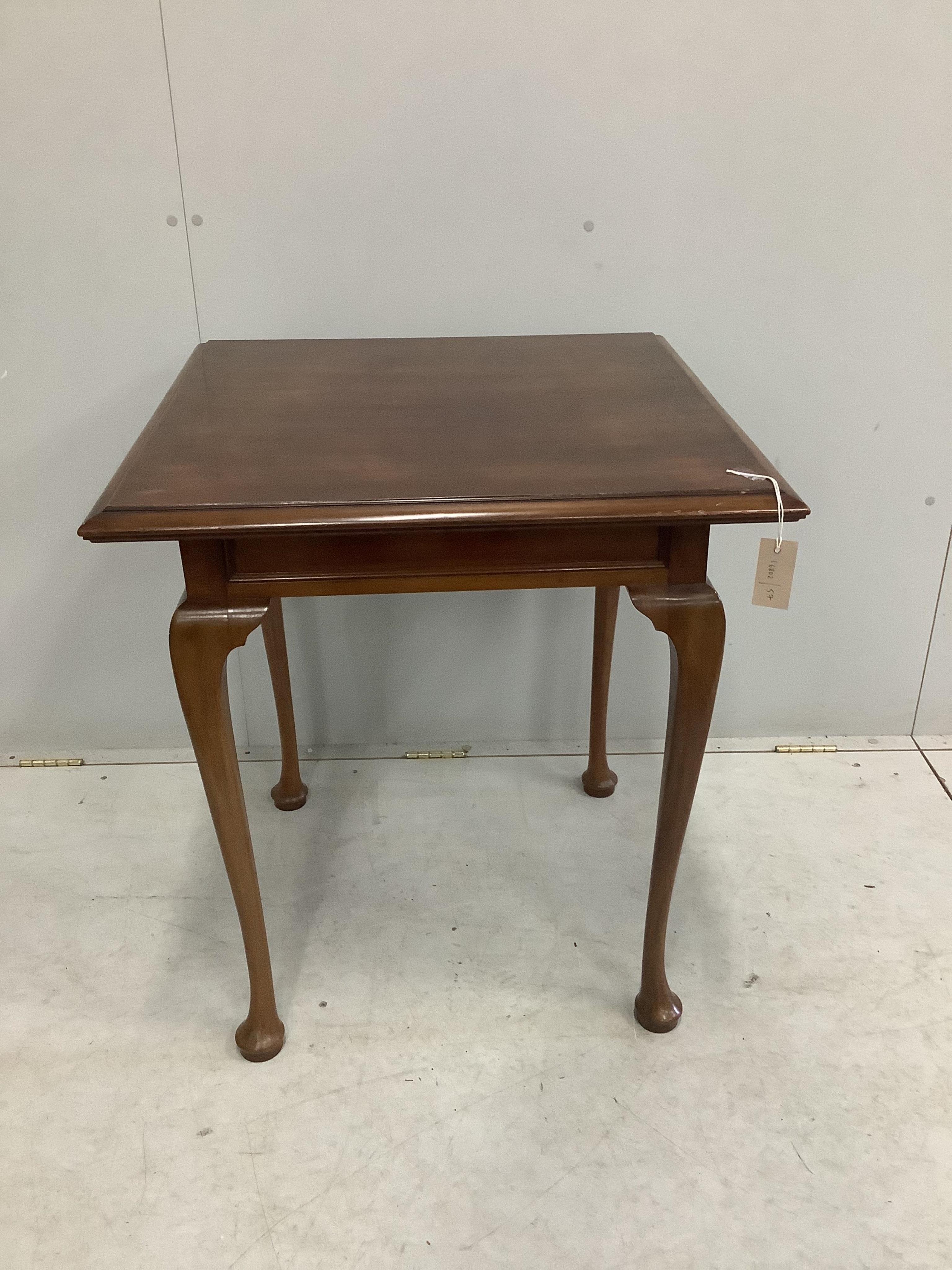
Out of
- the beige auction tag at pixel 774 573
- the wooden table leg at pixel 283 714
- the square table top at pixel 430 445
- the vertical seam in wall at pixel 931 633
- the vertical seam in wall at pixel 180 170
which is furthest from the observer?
the vertical seam in wall at pixel 931 633

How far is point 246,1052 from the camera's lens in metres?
1.35

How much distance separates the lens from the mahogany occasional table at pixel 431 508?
1035mm

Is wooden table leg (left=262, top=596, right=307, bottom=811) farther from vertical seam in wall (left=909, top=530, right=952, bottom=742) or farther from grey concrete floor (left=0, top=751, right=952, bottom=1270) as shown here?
vertical seam in wall (left=909, top=530, right=952, bottom=742)

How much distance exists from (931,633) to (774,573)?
2.97 ft

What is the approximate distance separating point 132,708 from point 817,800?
1255 mm

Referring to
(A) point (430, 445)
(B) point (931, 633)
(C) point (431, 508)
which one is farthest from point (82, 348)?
(B) point (931, 633)

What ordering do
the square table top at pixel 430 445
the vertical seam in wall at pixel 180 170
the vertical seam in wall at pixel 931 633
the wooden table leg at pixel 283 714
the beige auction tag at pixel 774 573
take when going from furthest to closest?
the vertical seam in wall at pixel 931 633
the wooden table leg at pixel 283 714
the vertical seam in wall at pixel 180 170
the beige auction tag at pixel 774 573
the square table top at pixel 430 445

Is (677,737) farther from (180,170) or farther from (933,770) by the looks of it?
(180,170)

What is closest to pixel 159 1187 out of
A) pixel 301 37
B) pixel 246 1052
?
pixel 246 1052

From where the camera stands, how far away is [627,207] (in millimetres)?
1578

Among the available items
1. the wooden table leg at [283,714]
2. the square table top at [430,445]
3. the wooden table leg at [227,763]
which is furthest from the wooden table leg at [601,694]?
the wooden table leg at [227,763]

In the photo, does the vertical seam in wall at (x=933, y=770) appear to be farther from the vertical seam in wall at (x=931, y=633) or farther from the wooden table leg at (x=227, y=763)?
the wooden table leg at (x=227, y=763)

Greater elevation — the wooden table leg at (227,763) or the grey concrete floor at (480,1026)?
the wooden table leg at (227,763)

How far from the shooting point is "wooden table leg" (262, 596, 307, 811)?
1.66 meters
